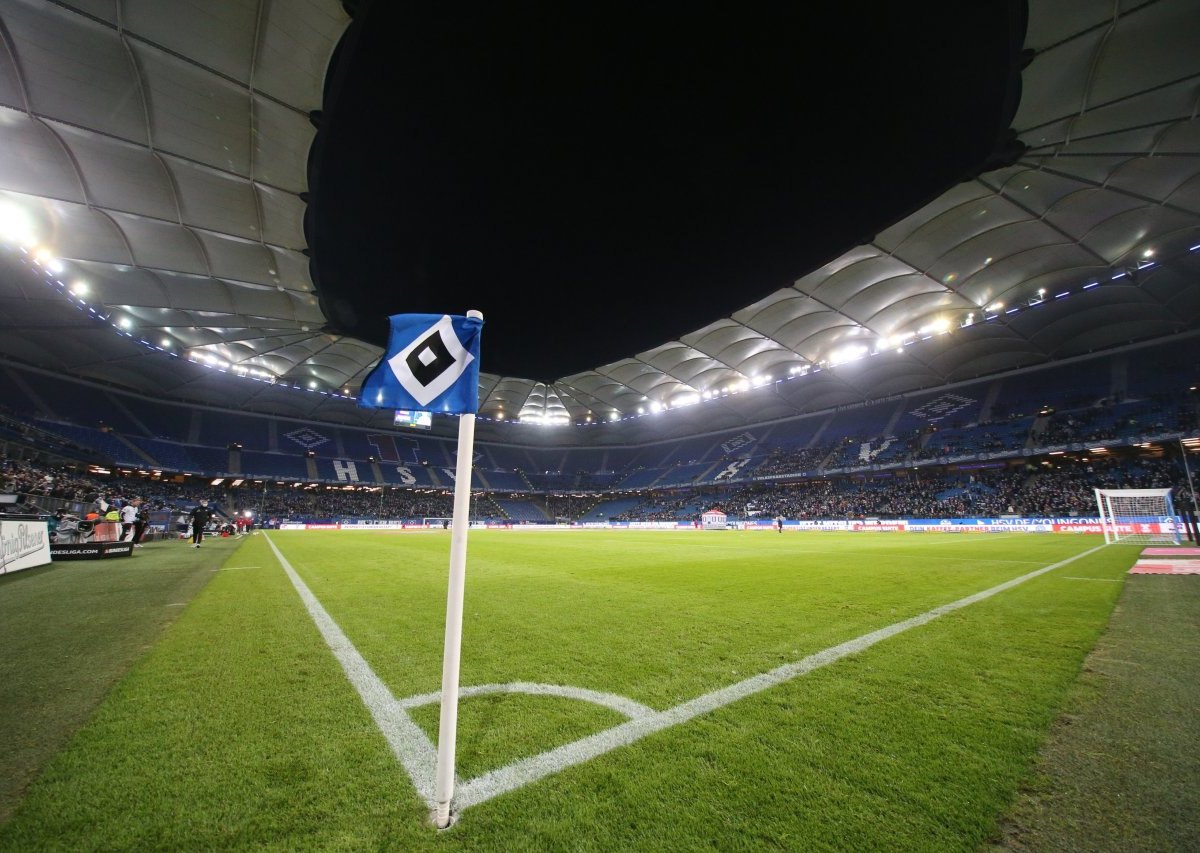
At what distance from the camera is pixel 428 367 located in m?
2.48

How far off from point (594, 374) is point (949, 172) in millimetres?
33149

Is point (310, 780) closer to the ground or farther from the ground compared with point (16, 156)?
closer to the ground

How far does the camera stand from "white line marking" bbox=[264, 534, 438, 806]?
2.11 meters

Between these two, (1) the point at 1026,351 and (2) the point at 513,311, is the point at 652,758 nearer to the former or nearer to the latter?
(2) the point at 513,311

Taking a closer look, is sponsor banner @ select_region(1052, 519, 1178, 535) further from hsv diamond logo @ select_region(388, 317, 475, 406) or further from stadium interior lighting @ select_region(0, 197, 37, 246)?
stadium interior lighting @ select_region(0, 197, 37, 246)

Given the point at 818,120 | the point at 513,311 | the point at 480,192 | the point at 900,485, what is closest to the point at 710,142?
the point at 818,120

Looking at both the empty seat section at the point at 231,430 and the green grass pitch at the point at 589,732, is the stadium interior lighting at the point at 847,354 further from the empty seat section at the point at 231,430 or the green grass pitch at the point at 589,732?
the empty seat section at the point at 231,430

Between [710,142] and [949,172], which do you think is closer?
[710,142]

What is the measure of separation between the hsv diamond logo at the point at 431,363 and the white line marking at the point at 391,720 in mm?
1794

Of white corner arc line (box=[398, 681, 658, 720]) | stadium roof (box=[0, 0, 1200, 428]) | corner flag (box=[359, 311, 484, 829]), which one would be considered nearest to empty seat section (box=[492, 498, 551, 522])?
stadium roof (box=[0, 0, 1200, 428])

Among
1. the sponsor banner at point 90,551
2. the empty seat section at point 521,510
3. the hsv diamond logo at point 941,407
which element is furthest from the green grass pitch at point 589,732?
the empty seat section at point 521,510

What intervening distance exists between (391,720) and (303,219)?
78.1 ft

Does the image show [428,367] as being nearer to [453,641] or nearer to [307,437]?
[453,641]

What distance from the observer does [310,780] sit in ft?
6.57
